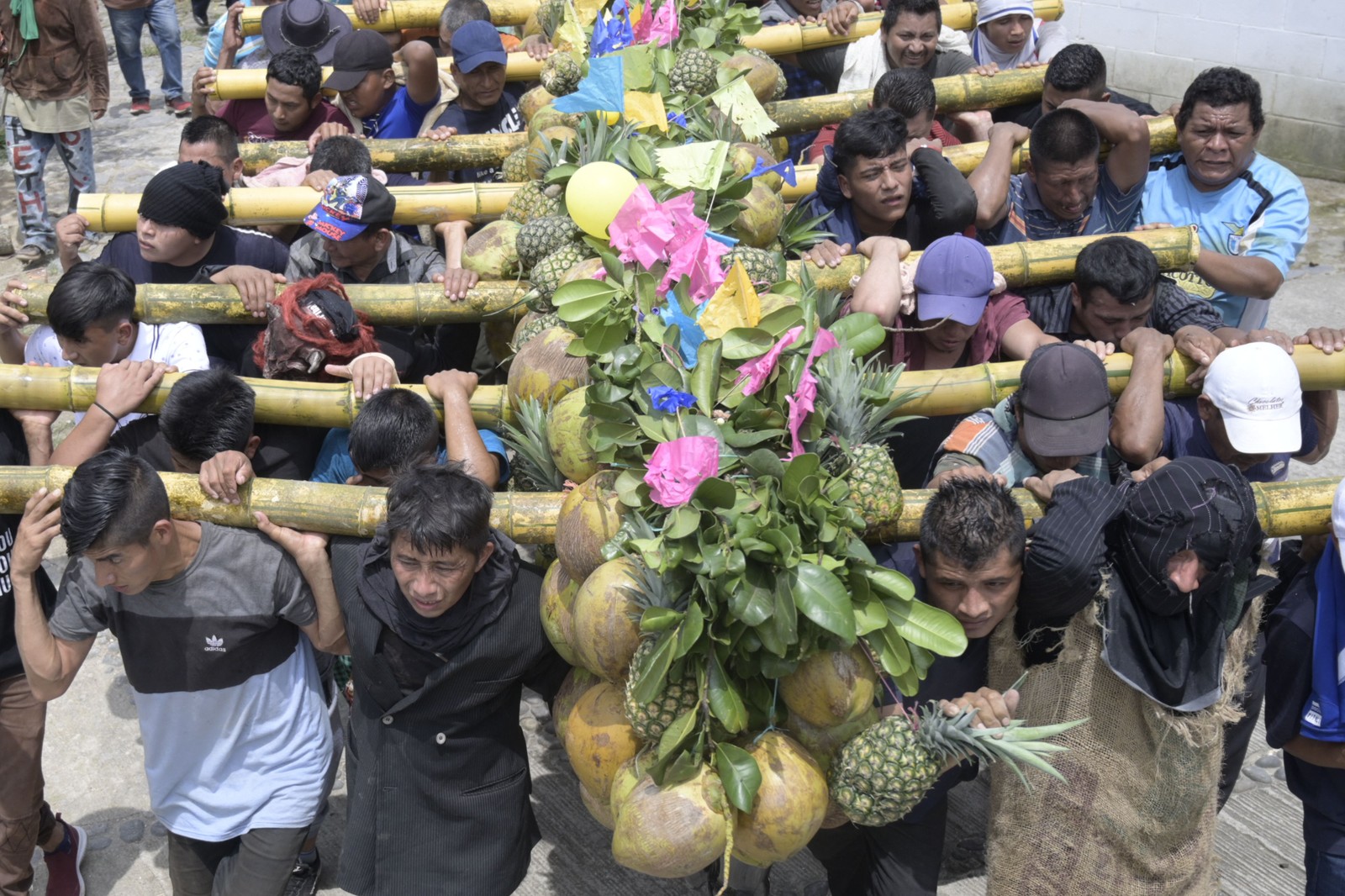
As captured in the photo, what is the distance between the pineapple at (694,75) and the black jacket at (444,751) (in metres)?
2.29

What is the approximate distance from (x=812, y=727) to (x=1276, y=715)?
1.33 metres

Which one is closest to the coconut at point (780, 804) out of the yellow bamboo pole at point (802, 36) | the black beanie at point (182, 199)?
the black beanie at point (182, 199)

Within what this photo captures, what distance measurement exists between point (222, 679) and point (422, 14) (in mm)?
5219

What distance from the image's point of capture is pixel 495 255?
4.48 metres

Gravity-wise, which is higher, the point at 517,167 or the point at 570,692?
the point at 517,167

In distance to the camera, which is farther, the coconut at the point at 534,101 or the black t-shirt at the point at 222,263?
the coconut at the point at 534,101

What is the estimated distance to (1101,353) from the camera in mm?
3941

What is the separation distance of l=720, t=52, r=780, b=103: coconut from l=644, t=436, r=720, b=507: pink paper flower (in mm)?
3029

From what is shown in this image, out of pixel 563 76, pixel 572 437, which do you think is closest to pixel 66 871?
pixel 572 437

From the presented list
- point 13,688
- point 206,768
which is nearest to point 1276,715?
point 206,768

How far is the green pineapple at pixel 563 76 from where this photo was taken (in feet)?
17.3

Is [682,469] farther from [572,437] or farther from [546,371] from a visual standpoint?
[546,371]

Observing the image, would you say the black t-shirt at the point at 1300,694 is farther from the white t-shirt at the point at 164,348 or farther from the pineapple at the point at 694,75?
the white t-shirt at the point at 164,348

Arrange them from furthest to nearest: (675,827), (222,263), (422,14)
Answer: (422,14) < (222,263) < (675,827)
